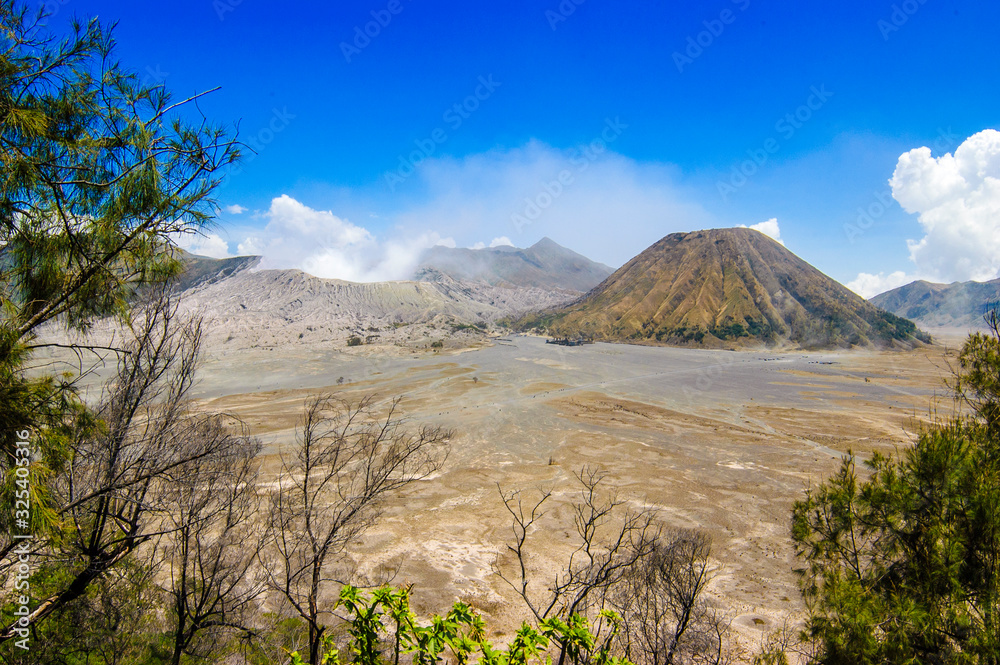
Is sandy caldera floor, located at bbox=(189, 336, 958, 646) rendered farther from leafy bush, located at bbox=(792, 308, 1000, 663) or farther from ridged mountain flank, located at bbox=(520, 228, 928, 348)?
ridged mountain flank, located at bbox=(520, 228, 928, 348)

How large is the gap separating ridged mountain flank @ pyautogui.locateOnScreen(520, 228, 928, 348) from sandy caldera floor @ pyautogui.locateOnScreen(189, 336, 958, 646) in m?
34.7

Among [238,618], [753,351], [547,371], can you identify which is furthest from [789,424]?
[753,351]

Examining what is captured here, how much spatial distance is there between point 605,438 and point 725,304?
99.5m

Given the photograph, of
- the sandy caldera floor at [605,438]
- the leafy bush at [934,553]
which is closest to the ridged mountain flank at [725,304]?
the sandy caldera floor at [605,438]

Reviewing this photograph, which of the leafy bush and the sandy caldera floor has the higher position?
the leafy bush

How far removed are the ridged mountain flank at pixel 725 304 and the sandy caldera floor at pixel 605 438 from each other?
114 feet

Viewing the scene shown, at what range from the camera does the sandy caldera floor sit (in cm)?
1372

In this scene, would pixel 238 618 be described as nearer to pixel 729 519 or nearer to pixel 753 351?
pixel 729 519

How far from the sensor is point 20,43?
2824 mm

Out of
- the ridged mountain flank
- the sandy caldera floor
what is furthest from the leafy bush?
the ridged mountain flank

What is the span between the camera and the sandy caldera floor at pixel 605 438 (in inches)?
540

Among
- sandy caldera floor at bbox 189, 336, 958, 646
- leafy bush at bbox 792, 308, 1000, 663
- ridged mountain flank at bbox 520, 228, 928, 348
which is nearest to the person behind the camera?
leafy bush at bbox 792, 308, 1000, 663

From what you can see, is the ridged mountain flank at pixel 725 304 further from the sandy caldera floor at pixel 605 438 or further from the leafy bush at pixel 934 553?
the leafy bush at pixel 934 553

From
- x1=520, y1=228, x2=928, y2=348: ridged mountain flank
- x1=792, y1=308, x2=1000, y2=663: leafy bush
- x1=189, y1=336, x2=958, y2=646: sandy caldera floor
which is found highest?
x1=520, y1=228, x2=928, y2=348: ridged mountain flank
